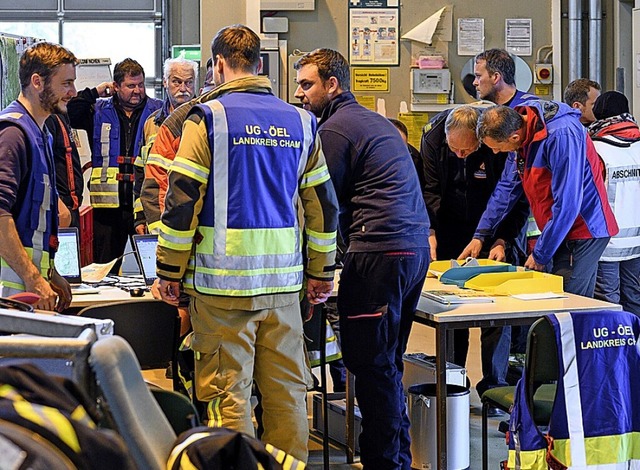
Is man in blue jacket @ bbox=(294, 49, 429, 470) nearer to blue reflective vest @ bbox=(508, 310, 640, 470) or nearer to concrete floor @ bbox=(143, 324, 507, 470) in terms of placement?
concrete floor @ bbox=(143, 324, 507, 470)

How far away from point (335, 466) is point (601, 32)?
532 centimetres

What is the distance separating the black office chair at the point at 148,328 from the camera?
3854mm

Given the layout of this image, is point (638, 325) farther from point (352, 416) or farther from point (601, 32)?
point (601, 32)

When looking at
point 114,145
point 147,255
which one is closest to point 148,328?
point 147,255

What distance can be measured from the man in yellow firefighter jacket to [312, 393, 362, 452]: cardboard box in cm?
115

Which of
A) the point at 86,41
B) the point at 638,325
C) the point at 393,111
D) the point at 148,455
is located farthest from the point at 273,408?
the point at 86,41

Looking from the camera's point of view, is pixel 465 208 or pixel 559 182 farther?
pixel 465 208

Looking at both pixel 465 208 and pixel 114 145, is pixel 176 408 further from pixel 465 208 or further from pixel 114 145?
pixel 114 145

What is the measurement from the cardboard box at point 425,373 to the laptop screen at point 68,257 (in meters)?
1.56

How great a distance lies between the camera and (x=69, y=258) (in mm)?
4734

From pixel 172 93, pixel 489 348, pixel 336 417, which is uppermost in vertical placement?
pixel 172 93

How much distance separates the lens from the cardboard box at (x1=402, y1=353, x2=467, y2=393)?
14.5 feet

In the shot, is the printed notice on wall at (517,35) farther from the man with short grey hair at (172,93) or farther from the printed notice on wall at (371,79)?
the man with short grey hair at (172,93)

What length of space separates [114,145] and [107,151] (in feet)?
0.22
